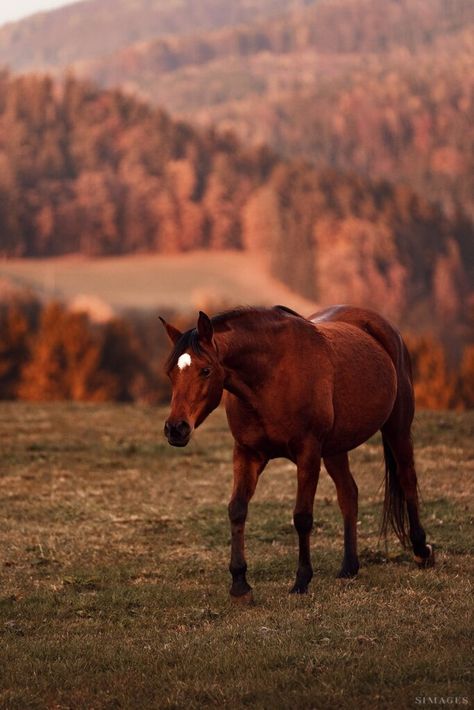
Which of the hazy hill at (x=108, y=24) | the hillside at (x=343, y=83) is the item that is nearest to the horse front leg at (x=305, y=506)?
the hillside at (x=343, y=83)

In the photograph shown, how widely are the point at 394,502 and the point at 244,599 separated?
2.17 meters

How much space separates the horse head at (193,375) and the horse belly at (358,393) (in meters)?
1.52

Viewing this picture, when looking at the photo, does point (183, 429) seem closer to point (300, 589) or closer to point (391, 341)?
point (300, 589)

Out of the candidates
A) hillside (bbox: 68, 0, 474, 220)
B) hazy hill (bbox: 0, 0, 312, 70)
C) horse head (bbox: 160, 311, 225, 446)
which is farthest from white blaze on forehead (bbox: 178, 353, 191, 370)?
hazy hill (bbox: 0, 0, 312, 70)

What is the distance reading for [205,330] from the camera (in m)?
8.05

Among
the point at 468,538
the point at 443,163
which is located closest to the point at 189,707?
the point at 468,538

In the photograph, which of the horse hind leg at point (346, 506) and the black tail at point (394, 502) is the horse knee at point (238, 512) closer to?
the horse hind leg at point (346, 506)

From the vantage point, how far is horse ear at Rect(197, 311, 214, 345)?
313 inches

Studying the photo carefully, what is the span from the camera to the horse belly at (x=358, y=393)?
930cm

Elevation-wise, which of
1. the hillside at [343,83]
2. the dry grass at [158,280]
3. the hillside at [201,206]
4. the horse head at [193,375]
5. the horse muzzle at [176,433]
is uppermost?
the hillside at [343,83]

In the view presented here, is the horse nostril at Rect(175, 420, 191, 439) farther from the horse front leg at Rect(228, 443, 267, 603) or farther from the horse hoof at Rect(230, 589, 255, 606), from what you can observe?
the horse hoof at Rect(230, 589, 255, 606)

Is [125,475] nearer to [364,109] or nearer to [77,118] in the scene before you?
[77,118]

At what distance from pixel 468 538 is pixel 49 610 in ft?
14.6

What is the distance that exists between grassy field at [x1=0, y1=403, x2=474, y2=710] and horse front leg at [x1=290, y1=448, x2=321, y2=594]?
0.49 feet
